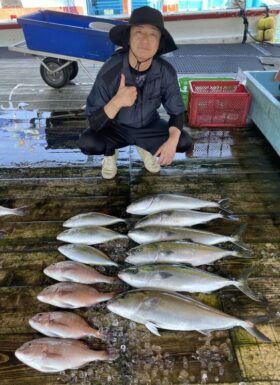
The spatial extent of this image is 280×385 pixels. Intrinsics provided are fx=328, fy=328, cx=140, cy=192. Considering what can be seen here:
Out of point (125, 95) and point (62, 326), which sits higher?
point (125, 95)

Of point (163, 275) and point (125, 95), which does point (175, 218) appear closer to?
point (163, 275)

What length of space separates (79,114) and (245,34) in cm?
620

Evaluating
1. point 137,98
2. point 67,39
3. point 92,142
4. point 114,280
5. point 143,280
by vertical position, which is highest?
point 67,39

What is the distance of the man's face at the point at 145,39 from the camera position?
8.29 ft

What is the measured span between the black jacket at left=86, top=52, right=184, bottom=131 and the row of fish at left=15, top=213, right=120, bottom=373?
121 cm

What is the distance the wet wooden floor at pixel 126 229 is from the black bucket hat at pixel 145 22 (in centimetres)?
120

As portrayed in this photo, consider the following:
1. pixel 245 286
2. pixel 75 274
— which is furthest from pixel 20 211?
pixel 245 286

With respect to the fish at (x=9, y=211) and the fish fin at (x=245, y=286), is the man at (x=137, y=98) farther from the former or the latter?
the fish fin at (x=245, y=286)

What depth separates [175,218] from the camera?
244cm

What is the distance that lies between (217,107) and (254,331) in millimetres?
2997

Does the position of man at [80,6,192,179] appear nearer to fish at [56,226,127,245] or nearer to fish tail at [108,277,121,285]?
fish at [56,226,127,245]

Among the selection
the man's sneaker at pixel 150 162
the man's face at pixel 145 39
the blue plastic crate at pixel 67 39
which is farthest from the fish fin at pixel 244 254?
the blue plastic crate at pixel 67 39

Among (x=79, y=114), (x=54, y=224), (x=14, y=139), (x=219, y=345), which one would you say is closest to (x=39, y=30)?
(x=79, y=114)

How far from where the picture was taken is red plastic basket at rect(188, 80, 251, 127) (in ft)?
13.2
